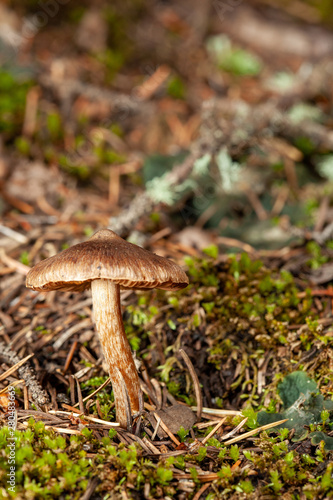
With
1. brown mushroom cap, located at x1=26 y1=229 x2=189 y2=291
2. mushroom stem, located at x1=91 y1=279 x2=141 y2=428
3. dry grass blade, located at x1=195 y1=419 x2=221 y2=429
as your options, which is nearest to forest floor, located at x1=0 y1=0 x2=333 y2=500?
dry grass blade, located at x1=195 y1=419 x2=221 y2=429

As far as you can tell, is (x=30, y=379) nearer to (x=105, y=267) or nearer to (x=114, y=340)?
(x=114, y=340)

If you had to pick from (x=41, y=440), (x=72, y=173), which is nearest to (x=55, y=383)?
(x=41, y=440)

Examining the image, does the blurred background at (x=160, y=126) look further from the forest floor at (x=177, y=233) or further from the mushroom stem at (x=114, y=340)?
the mushroom stem at (x=114, y=340)

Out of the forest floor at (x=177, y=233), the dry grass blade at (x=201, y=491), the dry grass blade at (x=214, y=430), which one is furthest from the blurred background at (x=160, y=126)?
the dry grass blade at (x=201, y=491)

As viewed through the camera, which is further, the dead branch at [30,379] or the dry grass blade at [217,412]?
the dry grass blade at [217,412]

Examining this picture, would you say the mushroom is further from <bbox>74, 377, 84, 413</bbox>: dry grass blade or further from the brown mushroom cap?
<bbox>74, 377, 84, 413</bbox>: dry grass blade

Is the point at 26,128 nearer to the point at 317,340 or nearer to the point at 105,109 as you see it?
the point at 105,109
